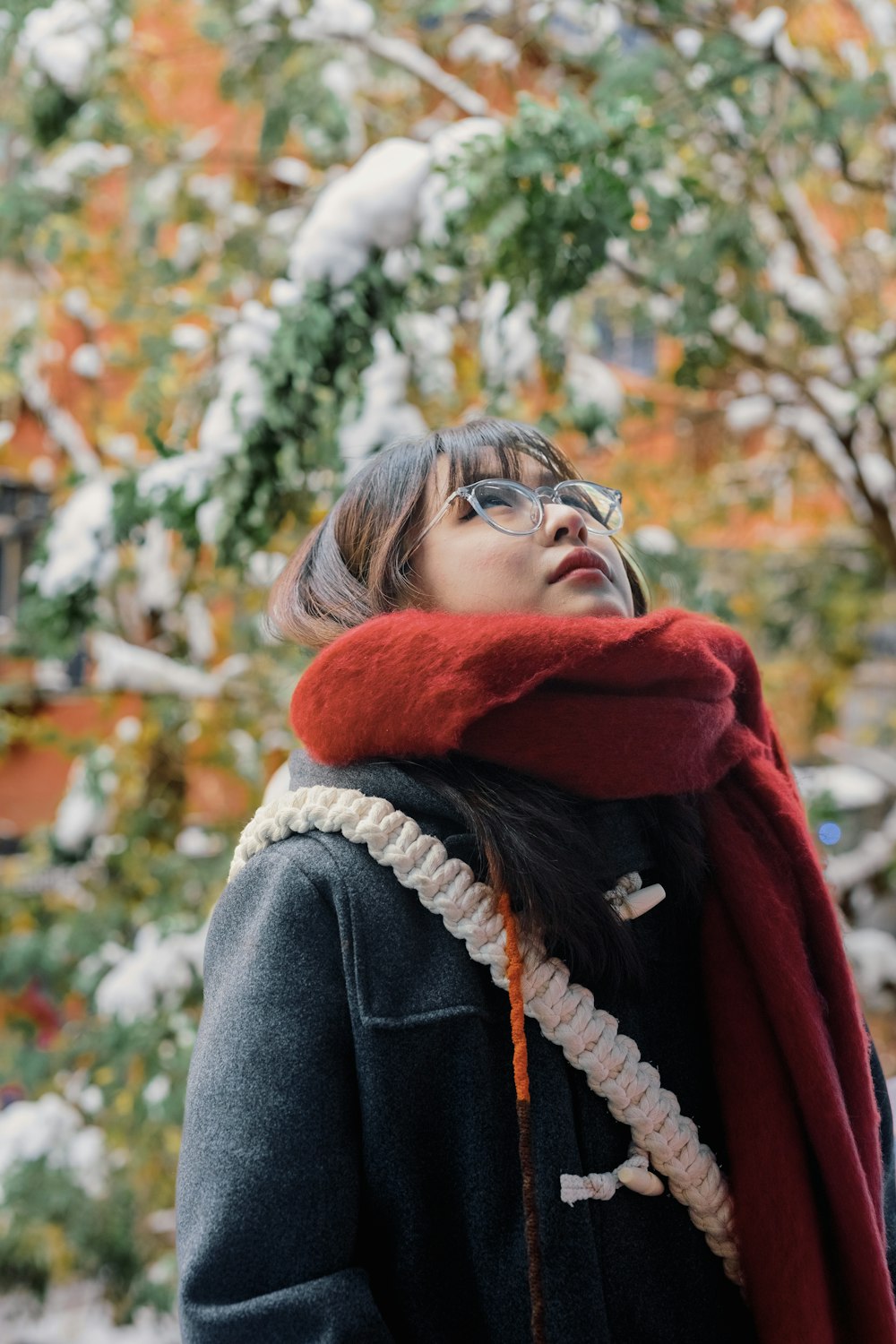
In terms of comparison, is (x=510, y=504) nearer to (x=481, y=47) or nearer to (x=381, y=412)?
(x=381, y=412)

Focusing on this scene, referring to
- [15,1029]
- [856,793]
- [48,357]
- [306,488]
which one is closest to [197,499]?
[306,488]

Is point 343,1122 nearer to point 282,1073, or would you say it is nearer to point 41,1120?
point 282,1073

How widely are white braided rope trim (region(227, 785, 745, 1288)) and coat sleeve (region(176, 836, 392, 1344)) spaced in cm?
6

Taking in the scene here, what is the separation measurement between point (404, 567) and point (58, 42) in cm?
331

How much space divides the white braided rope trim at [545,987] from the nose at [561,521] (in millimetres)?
385

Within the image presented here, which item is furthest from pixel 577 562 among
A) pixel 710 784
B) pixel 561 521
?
pixel 710 784

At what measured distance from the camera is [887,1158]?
150 centimetres

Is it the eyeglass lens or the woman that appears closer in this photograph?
the woman

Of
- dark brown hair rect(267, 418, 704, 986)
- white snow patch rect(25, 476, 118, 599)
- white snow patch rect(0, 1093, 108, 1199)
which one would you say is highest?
white snow patch rect(25, 476, 118, 599)

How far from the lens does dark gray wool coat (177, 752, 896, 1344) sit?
39.7 inches

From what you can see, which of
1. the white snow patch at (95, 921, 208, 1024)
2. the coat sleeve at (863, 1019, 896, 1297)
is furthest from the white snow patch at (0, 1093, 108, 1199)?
the coat sleeve at (863, 1019, 896, 1297)

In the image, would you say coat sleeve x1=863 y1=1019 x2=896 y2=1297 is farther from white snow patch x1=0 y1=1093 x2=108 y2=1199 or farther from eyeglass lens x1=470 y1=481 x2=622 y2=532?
white snow patch x1=0 y1=1093 x2=108 y2=1199

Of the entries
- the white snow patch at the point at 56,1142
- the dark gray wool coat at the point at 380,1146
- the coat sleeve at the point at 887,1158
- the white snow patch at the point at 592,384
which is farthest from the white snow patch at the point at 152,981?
the dark gray wool coat at the point at 380,1146

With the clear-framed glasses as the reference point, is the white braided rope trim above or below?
below
